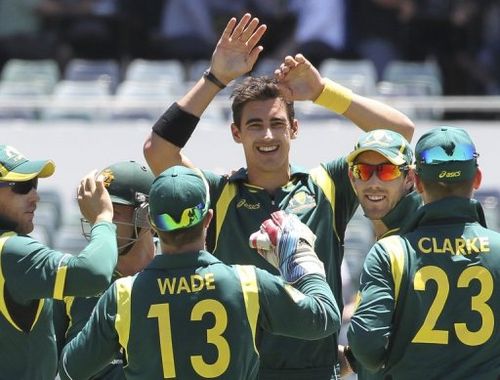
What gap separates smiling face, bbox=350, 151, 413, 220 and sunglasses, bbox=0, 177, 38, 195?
1.26 metres

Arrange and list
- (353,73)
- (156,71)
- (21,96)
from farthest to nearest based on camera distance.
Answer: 1. (156,71)
2. (21,96)
3. (353,73)

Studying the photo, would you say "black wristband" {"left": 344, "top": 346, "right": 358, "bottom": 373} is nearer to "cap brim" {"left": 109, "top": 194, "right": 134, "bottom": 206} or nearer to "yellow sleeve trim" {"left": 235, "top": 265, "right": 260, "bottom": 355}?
"yellow sleeve trim" {"left": 235, "top": 265, "right": 260, "bottom": 355}

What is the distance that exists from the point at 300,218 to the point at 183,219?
115 centimetres

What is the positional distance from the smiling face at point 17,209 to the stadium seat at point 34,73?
339 inches

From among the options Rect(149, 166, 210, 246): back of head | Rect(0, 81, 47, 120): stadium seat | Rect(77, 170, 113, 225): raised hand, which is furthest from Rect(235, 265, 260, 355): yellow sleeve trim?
Rect(0, 81, 47, 120): stadium seat

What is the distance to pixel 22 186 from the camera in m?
5.28

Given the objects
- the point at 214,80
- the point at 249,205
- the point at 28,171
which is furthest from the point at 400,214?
the point at 28,171

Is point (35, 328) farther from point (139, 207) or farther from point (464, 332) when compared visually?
point (464, 332)

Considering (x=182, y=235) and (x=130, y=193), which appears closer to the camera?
(x=182, y=235)

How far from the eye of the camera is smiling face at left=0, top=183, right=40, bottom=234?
5219mm

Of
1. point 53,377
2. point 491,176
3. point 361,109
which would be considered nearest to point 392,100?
point 491,176

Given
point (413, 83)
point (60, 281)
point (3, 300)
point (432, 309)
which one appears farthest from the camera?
point (413, 83)

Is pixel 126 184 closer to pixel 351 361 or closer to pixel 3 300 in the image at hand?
pixel 3 300

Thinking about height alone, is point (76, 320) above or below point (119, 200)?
below
